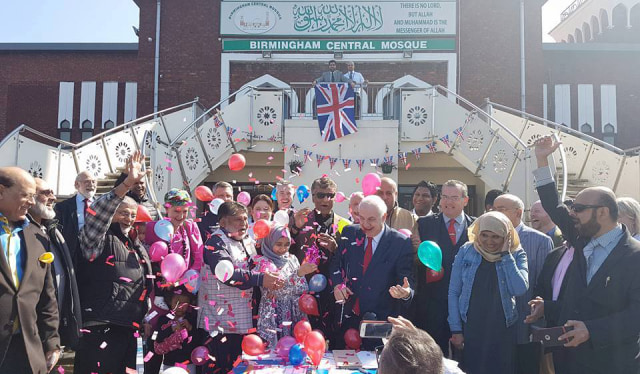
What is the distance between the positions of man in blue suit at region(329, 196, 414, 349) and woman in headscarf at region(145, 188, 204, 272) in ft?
4.10

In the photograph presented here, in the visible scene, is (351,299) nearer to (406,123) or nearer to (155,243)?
(155,243)

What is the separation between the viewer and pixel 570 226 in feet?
12.2

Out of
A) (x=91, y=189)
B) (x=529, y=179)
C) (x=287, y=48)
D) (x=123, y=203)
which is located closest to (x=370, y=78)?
(x=287, y=48)

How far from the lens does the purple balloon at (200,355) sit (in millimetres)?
4137

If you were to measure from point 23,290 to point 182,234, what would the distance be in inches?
65.6

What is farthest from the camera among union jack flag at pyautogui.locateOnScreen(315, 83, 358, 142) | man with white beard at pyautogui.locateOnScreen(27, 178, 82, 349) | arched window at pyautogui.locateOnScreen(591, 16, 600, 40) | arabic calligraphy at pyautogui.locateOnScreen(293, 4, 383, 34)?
arched window at pyautogui.locateOnScreen(591, 16, 600, 40)

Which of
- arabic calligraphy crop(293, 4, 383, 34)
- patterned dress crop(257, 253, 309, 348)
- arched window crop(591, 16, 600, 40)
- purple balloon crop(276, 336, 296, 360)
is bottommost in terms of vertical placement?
purple balloon crop(276, 336, 296, 360)

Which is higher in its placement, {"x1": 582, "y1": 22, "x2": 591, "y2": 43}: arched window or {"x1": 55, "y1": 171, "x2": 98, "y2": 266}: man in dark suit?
{"x1": 582, "y1": 22, "x2": 591, "y2": 43}: arched window

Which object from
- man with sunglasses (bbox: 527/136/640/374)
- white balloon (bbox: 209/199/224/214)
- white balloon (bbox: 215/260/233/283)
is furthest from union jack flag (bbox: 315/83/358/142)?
man with sunglasses (bbox: 527/136/640/374)

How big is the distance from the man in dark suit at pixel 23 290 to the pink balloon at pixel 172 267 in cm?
92

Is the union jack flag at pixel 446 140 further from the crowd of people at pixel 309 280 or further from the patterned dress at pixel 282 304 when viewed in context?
the patterned dress at pixel 282 304

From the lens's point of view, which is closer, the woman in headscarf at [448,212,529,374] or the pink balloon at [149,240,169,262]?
the woman in headscarf at [448,212,529,374]

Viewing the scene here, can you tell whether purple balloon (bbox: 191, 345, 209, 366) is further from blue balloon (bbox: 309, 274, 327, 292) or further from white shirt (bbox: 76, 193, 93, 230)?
white shirt (bbox: 76, 193, 93, 230)

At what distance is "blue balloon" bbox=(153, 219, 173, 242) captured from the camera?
4422 mm
